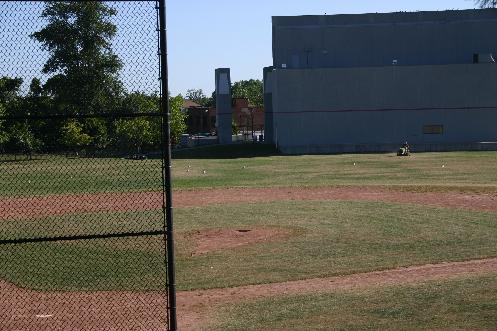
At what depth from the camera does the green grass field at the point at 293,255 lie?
11680 millimetres

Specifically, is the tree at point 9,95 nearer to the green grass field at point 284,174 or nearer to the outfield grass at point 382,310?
the outfield grass at point 382,310

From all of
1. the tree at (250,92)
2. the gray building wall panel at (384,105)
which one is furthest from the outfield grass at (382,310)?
the tree at (250,92)

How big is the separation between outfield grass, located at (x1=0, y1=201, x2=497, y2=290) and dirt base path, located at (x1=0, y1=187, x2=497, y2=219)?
1.55m

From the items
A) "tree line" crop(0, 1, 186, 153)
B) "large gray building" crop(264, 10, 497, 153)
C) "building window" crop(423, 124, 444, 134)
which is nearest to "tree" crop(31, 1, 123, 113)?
"tree line" crop(0, 1, 186, 153)

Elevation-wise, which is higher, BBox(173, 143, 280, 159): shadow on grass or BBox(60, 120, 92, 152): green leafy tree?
BBox(60, 120, 92, 152): green leafy tree

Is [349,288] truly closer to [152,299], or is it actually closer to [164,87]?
[152,299]

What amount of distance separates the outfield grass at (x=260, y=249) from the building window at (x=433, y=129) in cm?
3764

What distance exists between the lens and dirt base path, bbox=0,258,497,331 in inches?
458

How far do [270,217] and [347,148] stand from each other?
3676cm

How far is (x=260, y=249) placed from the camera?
59.7 feet

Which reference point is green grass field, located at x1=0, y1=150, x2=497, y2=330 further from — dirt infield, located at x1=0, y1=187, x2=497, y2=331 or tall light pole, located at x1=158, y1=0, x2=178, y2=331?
tall light pole, located at x1=158, y1=0, x2=178, y2=331

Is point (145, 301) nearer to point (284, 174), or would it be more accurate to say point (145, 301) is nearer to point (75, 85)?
point (75, 85)

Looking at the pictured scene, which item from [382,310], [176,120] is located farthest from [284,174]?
[176,120]

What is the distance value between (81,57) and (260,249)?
8640mm
